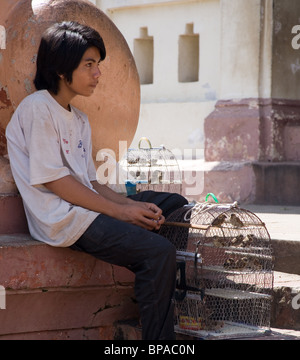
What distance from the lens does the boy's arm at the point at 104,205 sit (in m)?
3.32

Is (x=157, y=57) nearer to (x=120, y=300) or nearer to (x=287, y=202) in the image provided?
(x=287, y=202)

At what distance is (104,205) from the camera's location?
3.36 meters

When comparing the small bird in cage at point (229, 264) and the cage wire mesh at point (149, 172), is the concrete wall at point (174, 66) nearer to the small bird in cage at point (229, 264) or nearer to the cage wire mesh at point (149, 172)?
the cage wire mesh at point (149, 172)

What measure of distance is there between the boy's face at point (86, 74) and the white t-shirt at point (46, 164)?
0.35 ft

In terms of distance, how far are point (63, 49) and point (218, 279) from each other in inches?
54.9

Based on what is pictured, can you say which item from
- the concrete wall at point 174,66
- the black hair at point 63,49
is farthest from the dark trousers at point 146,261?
the concrete wall at point 174,66

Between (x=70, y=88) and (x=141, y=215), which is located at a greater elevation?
(x=70, y=88)

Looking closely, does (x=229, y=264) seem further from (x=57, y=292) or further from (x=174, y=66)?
(x=174, y=66)

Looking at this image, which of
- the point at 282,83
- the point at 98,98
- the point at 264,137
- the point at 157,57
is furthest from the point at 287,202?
the point at 98,98

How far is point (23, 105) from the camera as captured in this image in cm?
340

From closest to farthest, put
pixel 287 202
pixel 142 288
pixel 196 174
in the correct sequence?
pixel 142 288 → pixel 287 202 → pixel 196 174

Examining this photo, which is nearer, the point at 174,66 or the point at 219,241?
the point at 219,241

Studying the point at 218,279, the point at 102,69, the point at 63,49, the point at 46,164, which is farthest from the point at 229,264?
the point at 63,49

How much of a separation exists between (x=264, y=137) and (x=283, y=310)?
439 centimetres
